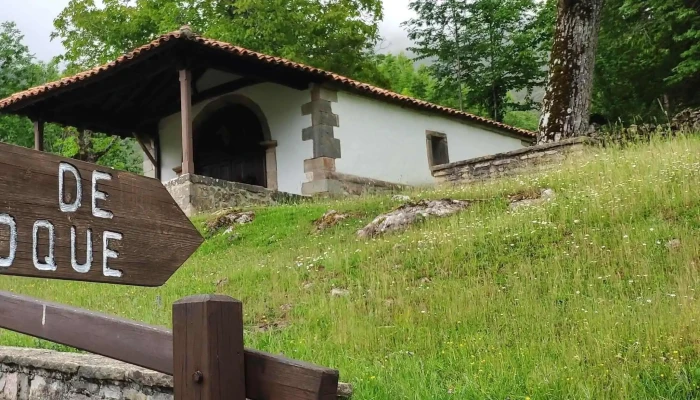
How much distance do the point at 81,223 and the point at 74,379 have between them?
2.70 meters

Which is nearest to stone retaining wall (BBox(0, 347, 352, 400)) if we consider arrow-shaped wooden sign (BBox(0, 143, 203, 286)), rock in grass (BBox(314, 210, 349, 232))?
arrow-shaped wooden sign (BBox(0, 143, 203, 286))

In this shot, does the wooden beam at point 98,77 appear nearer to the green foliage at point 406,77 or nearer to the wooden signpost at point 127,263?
the wooden signpost at point 127,263

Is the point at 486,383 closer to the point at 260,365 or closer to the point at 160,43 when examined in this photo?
the point at 260,365

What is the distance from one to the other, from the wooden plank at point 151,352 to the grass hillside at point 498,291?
203cm

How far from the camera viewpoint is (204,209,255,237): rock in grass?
1096cm

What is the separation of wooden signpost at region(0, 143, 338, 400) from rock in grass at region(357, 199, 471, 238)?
6541mm

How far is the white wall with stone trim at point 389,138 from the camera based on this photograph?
1512cm

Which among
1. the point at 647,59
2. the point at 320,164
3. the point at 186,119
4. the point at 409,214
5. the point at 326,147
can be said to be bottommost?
the point at 409,214

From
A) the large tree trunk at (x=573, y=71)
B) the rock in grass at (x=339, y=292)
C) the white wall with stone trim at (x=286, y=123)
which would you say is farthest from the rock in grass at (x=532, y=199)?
the white wall with stone trim at (x=286, y=123)

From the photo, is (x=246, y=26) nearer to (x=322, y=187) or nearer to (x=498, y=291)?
(x=322, y=187)

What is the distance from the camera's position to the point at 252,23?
70.6ft

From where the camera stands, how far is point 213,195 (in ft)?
42.9

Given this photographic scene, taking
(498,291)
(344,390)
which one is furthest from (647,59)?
(344,390)

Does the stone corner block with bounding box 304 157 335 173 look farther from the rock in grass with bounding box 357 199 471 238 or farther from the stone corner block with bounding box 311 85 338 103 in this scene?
the rock in grass with bounding box 357 199 471 238
